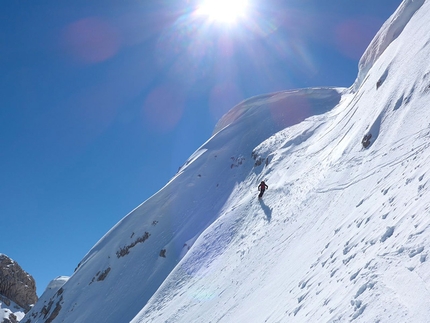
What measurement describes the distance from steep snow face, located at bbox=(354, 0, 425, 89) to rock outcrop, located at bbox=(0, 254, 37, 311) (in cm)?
9615

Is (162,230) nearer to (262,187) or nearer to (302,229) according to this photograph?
(262,187)

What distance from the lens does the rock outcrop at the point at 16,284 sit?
83312mm

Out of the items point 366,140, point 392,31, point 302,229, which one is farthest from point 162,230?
point 392,31

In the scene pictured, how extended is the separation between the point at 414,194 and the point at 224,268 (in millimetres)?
12201

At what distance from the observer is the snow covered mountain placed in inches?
281

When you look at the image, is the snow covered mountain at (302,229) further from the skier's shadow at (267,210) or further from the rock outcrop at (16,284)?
the rock outcrop at (16,284)

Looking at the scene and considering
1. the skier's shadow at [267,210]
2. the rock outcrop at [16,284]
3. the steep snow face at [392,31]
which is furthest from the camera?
the rock outcrop at [16,284]

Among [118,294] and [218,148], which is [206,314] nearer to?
[118,294]

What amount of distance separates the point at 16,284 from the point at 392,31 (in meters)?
101

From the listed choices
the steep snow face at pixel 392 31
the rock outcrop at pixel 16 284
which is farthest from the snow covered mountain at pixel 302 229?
the rock outcrop at pixel 16 284

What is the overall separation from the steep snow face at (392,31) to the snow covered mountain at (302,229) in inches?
6.1

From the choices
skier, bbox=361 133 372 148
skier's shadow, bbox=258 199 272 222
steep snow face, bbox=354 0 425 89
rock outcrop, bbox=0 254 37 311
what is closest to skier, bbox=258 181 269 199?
skier's shadow, bbox=258 199 272 222

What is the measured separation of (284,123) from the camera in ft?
139

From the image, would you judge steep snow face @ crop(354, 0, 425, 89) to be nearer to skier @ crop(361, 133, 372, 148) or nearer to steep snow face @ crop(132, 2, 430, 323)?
steep snow face @ crop(132, 2, 430, 323)
